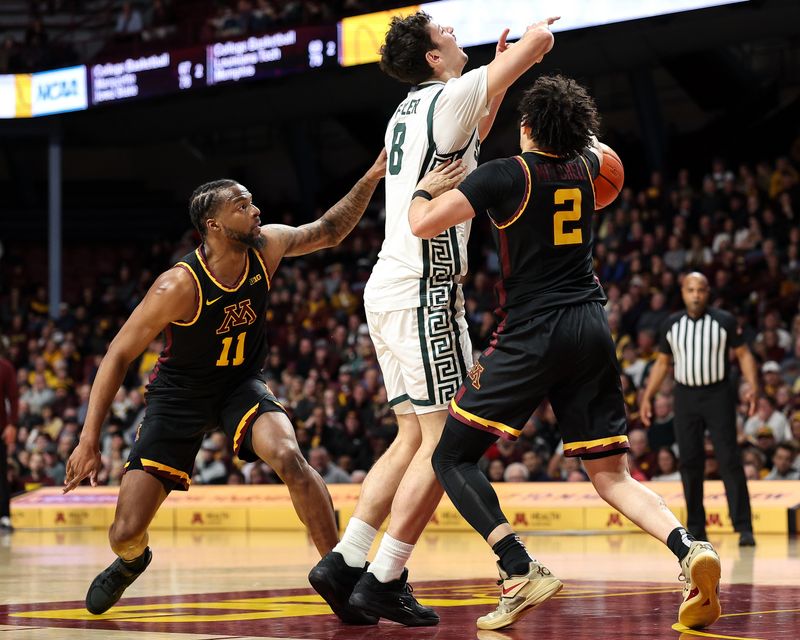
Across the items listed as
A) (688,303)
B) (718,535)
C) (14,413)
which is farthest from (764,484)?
(14,413)

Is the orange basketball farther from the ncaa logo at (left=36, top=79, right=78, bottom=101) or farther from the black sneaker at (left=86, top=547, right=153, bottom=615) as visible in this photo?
the ncaa logo at (left=36, top=79, right=78, bottom=101)

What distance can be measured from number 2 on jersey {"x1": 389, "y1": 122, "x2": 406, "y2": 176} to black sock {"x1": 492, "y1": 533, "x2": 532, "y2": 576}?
1.64 meters

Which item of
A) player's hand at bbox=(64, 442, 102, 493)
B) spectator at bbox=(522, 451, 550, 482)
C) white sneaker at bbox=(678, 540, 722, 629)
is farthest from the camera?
spectator at bbox=(522, 451, 550, 482)

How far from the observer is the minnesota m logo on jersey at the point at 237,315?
20.2 feet

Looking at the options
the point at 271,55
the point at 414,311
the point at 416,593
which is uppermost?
the point at 271,55

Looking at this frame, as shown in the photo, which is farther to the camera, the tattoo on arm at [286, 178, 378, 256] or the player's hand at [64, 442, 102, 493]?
the tattoo on arm at [286, 178, 378, 256]

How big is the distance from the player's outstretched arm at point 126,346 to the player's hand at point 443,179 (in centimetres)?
142

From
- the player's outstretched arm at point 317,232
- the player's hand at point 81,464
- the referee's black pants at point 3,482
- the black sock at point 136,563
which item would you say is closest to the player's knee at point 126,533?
the black sock at point 136,563

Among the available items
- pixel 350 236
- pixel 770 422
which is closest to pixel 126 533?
pixel 770 422

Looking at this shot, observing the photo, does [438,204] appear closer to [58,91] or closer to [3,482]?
[3,482]

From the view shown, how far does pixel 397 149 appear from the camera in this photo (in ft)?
18.1

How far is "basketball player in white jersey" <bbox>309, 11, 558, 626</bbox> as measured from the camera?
521cm

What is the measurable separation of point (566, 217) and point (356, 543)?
1612 millimetres

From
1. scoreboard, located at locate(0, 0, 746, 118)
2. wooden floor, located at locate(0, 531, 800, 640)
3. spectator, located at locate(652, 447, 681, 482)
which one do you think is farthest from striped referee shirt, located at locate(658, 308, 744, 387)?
scoreboard, located at locate(0, 0, 746, 118)
